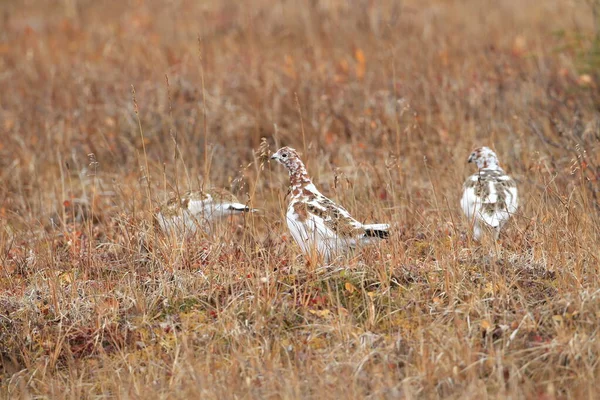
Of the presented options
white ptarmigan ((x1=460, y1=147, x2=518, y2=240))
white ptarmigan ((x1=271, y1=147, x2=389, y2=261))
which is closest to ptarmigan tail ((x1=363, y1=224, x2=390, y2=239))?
white ptarmigan ((x1=271, y1=147, x2=389, y2=261))

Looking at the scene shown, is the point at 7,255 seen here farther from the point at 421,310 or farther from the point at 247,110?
the point at 247,110

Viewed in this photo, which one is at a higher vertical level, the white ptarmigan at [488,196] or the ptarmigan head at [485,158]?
the ptarmigan head at [485,158]

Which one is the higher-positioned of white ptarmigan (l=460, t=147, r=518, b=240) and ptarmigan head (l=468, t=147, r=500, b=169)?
ptarmigan head (l=468, t=147, r=500, b=169)

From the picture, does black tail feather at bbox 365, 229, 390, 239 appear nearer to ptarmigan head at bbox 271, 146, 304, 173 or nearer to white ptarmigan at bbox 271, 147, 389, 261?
white ptarmigan at bbox 271, 147, 389, 261

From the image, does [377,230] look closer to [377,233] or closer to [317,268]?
[377,233]

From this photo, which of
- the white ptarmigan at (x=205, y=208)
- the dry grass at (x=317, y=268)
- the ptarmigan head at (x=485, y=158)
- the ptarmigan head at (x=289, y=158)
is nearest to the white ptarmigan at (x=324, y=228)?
Result: the dry grass at (x=317, y=268)

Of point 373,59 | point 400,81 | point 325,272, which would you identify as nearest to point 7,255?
point 325,272

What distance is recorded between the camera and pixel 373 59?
1002 centimetres

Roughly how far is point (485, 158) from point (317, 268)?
2051 mm

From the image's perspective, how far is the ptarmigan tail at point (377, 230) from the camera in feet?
15.4

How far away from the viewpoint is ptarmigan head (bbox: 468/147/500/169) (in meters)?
6.14

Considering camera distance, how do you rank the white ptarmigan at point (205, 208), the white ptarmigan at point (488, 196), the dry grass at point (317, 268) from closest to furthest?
the dry grass at point (317, 268) < the white ptarmigan at point (488, 196) < the white ptarmigan at point (205, 208)

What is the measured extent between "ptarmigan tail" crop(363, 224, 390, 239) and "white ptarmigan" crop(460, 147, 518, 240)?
512 millimetres

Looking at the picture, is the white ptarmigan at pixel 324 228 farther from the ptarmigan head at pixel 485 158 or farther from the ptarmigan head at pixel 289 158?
the ptarmigan head at pixel 485 158
